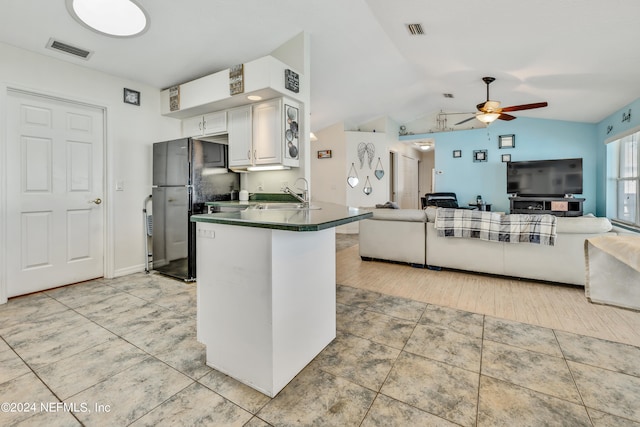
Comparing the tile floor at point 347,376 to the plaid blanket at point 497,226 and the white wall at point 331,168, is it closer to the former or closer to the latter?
the plaid blanket at point 497,226

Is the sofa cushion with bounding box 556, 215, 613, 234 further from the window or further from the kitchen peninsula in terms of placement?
the kitchen peninsula

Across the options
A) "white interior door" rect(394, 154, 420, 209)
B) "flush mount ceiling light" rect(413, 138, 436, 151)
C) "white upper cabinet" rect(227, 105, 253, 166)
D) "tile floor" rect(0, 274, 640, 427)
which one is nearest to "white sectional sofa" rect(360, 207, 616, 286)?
"tile floor" rect(0, 274, 640, 427)

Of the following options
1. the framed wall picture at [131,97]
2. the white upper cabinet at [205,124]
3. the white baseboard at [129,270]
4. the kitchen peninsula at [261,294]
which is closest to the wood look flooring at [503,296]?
the kitchen peninsula at [261,294]

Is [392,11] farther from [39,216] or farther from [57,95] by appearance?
[39,216]

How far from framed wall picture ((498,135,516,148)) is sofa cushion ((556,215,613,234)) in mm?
4292

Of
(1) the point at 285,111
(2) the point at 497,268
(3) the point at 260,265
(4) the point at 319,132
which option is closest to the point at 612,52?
(2) the point at 497,268

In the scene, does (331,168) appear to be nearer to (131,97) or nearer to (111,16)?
(131,97)

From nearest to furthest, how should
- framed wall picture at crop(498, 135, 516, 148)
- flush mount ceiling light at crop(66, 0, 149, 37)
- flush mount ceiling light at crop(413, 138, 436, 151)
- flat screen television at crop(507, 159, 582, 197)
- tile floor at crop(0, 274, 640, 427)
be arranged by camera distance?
tile floor at crop(0, 274, 640, 427) → flush mount ceiling light at crop(66, 0, 149, 37) → flat screen television at crop(507, 159, 582, 197) → framed wall picture at crop(498, 135, 516, 148) → flush mount ceiling light at crop(413, 138, 436, 151)

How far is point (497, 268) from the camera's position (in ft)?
11.0

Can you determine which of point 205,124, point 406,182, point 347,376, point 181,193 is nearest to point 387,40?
point 205,124

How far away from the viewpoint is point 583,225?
117 inches

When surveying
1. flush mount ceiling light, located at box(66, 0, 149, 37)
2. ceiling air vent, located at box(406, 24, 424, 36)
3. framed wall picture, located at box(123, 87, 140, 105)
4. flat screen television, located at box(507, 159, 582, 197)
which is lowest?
flat screen television, located at box(507, 159, 582, 197)

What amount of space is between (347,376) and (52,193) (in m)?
3.43

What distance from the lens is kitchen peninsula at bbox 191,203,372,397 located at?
1442mm
